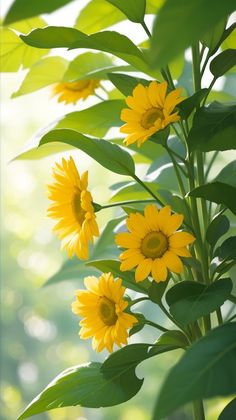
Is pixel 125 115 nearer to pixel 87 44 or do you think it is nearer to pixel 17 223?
pixel 87 44

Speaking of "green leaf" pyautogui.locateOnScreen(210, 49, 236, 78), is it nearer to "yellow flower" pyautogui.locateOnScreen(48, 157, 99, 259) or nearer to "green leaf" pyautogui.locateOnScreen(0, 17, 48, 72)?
"yellow flower" pyautogui.locateOnScreen(48, 157, 99, 259)

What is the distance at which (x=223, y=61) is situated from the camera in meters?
0.69

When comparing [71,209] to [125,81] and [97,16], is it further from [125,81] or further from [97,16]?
[97,16]

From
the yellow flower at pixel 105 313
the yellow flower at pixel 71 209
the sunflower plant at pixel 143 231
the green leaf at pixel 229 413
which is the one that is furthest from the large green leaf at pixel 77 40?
the green leaf at pixel 229 413

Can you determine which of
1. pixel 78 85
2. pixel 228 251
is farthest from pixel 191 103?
pixel 78 85

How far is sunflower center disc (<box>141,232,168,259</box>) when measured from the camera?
25.8 inches

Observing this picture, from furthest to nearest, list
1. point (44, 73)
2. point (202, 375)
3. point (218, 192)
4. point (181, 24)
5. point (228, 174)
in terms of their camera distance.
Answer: point (44, 73), point (228, 174), point (218, 192), point (202, 375), point (181, 24)

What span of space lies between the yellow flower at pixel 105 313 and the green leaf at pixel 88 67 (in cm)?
25

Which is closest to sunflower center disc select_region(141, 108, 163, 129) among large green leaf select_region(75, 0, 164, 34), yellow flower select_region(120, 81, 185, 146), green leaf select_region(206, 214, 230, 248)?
yellow flower select_region(120, 81, 185, 146)

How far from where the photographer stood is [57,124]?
32.9 inches

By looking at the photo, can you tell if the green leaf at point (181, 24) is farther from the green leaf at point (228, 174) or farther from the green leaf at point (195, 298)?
the green leaf at point (228, 174)

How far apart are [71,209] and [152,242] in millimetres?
93

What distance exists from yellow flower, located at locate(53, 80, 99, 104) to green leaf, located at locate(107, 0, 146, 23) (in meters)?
0.21

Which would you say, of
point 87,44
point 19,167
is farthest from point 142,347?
point 19,167
